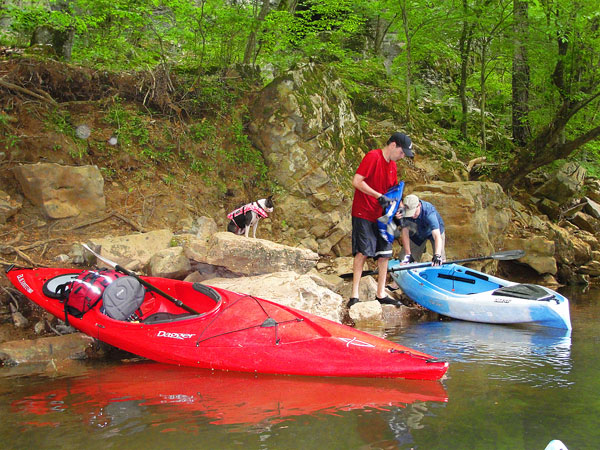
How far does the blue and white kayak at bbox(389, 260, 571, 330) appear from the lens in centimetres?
592

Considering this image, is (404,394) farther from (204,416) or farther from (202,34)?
(202,34)

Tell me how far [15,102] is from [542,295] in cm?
765

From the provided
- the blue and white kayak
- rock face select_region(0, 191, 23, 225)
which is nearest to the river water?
the blue and white kayak

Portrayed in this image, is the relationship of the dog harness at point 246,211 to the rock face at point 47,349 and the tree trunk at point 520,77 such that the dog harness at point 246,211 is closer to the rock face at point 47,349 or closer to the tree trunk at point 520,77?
the rock face at point 47,349

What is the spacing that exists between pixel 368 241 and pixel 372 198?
518mm

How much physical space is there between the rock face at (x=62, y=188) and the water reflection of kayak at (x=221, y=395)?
10.3 feet

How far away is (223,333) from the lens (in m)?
4.34

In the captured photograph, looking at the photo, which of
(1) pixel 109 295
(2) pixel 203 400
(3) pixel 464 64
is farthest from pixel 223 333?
(3) pixel 464 64

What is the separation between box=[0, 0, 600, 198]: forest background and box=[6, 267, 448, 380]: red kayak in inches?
126

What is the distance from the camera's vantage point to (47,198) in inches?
259

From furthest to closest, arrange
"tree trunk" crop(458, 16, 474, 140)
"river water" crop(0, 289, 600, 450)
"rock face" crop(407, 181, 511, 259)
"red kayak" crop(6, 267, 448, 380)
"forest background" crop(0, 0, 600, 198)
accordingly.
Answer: "tree trunk" crop(458, 16, 474, 140)
"rock face" crop(407, 181, 511, 259)
"forest background" crop(0, 0, 600, 198)
"red kayak" crop(6, 267, 448, 380)
"river water" crop(0, 289, 600, 450)

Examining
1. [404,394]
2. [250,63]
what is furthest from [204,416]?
[250,63]

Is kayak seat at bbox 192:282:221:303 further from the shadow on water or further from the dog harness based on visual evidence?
the dog harness

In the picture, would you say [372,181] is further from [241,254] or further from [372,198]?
[241,254]
